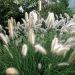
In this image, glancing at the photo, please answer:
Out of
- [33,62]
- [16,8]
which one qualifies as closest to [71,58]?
[33,62]

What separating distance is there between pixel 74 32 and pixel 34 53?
0.61 meters

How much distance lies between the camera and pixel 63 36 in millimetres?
5492

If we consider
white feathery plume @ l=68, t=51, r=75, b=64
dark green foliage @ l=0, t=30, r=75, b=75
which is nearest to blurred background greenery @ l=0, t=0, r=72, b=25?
dark green foliage @ l=0, t=30, r=75, b=75

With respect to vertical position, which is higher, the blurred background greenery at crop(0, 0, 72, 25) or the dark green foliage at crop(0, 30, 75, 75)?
the dark green foliage at crop(0, 30, 75, 75)

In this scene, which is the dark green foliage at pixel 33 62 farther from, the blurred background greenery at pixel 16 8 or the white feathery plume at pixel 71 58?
the blurred background greenery at pixel 16 8

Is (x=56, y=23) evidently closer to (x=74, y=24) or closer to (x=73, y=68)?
(x=74, y=24)

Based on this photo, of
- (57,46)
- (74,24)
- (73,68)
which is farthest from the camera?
(74,24)

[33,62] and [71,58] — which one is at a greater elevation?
[71,58]

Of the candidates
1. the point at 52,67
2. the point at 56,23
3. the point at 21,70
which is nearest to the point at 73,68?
the point at 52,67

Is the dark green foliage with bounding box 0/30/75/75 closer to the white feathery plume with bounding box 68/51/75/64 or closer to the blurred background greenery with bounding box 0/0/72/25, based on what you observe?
the white feathery plume with bounding box 68/51/75/64

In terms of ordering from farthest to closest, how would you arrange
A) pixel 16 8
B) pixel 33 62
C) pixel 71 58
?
pixel 16 8 < pixel 33 62 < pixel 71 58

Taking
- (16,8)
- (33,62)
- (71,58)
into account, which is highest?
(71,58)

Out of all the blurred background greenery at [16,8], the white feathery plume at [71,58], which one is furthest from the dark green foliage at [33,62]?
the blurred background greenery at [16,8]

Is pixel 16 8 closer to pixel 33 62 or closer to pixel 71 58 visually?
pixel 33 62
